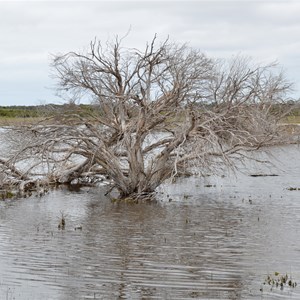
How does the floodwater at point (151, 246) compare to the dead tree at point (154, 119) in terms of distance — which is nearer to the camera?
the floodwater at point (151, 246)

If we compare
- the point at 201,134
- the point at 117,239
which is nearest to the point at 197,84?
the point at 201,134

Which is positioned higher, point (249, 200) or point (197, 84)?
point (197, 84)

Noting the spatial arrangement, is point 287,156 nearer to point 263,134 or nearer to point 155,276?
point 263,134

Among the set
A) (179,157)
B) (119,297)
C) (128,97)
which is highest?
(128,97)

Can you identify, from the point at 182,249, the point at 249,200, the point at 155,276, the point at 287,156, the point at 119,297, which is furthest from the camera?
the point at 287,156

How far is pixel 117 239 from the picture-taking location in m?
16.9

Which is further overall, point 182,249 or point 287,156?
point 287,156

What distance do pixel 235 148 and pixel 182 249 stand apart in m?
9.48

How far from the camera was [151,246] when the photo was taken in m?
16.0

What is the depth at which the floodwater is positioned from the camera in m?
12.0

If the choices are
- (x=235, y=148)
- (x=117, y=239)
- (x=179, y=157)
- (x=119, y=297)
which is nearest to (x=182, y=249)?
(x=117, y=239)

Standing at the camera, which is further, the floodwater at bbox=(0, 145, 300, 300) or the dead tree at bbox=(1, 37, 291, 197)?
the dead tree at bbox=(1, 37, 291, 197)

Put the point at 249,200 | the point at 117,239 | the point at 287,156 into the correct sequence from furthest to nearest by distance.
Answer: the point at 287,156
the point at 249,200
the point at 117,239

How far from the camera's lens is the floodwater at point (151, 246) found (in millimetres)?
12008
